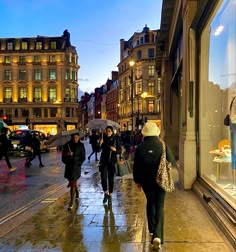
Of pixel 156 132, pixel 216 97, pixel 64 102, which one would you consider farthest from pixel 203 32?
pixel 64 102

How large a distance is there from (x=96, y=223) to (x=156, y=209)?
5.34 ft

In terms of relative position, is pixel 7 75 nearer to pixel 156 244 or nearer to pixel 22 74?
pixel 22 74

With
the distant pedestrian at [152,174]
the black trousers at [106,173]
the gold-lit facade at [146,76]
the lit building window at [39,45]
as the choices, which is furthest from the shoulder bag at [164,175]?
the lit building window at [39,45]

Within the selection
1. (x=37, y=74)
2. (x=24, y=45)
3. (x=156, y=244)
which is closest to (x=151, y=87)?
(x=37, y=74)

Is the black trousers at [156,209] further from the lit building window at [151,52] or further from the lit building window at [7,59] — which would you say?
the lit building window at [7,59]

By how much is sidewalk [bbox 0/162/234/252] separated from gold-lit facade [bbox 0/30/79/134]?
220ft

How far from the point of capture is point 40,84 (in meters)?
75.2

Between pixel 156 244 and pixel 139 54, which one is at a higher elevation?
pixel 139 54

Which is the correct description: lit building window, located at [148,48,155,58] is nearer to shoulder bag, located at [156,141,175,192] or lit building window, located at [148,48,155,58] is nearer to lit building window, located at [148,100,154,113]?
lit building window, located at [148,100,154,113]

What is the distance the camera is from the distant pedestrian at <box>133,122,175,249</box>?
17.0ft

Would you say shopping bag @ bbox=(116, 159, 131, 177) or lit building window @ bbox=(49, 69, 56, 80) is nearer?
shopping bag @ bbox=(116, 159, 131, 177)

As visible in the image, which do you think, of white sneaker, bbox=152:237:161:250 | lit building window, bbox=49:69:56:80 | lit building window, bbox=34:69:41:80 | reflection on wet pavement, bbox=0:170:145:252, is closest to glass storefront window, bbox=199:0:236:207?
white sneaker, bbox=152:237:161:250

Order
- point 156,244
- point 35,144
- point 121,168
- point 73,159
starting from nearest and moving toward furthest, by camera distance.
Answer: point 156,244 → point 73,159 → point 121,168 → point 35,144

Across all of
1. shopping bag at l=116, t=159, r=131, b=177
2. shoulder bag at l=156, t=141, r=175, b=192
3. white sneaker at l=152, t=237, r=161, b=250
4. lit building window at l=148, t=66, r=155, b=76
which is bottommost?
white sneaker at l=152, t=237, r=161, b=250
